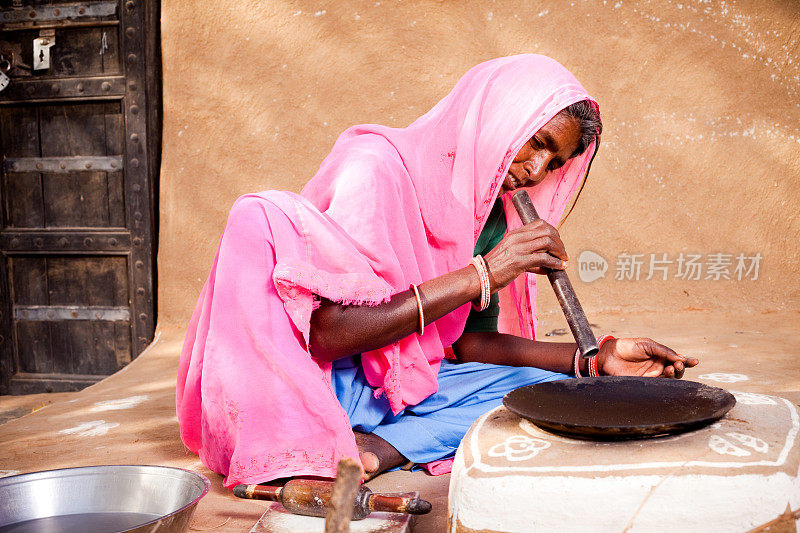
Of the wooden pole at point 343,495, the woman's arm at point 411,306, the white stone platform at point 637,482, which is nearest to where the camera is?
the wooden pole at point 343,495

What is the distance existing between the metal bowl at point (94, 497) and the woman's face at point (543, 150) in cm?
112

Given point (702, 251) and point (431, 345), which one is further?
point (702, 251)

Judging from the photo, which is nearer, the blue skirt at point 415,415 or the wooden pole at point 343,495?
the wooden pole at point 343,495

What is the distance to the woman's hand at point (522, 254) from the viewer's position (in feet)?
5.73

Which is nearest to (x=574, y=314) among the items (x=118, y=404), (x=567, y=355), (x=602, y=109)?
(x=567, y=355)

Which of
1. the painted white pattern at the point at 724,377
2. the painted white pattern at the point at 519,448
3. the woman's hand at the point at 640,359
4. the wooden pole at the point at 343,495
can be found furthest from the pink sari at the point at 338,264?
the painted white pattern at the point at 724,377

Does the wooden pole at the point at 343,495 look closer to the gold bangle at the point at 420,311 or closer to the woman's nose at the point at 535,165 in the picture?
the gold bangle at the point at 420,311

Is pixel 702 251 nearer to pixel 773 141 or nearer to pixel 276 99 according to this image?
pixel 773 141

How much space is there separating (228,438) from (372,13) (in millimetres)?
2614

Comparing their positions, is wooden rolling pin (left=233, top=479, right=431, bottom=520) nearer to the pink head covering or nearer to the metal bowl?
the metal bowl

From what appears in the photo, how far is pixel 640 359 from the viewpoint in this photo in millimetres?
1914

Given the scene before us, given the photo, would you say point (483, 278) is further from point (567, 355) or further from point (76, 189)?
point (76, 189)

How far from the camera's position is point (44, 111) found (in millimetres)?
3936

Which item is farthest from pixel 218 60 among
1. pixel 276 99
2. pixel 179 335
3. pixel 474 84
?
Answer: pixel 474 84
